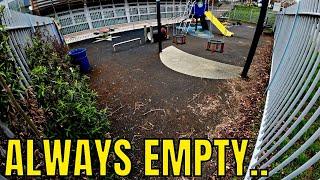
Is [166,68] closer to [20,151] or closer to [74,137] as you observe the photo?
[74,137]

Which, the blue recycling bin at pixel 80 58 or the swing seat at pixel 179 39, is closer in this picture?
the blue recycling bin at pixel 80 58

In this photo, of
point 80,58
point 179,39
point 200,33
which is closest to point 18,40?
point 80,58

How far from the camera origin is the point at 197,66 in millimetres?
8445

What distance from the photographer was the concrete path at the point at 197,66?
771cm

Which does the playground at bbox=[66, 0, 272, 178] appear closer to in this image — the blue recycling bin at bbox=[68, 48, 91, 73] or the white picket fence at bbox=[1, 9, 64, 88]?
the blue recycling bin at bbox=[68, 48, 91, 73]

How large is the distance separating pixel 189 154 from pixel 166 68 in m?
4.86

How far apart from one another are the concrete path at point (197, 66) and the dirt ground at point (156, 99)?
1.20 ft

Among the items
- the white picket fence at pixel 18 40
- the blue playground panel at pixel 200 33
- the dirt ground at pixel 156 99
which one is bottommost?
the dirt ground at pixel 156 99

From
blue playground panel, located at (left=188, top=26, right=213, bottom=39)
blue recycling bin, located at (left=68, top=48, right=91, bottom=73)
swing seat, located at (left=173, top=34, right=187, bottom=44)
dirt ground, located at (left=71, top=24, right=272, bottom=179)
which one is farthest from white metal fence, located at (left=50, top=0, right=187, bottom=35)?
blue recycling bin, located at (left=68, top=48, right=91, bottom=73)

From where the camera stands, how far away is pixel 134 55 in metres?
10.1

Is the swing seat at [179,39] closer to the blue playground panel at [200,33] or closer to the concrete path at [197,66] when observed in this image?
the concrete path at [197,66]

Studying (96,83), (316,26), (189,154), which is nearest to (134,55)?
(96,83)

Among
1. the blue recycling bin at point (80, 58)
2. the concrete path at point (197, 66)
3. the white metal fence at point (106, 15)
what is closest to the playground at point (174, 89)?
the concrete path at point (197, 66)

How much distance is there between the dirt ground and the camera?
190 inches
